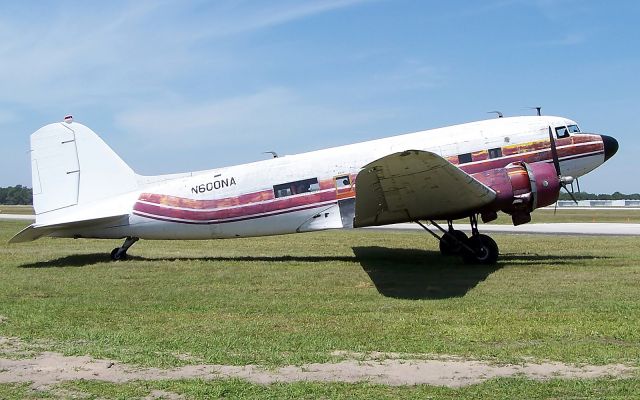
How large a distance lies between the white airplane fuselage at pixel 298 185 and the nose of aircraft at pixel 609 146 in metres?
0.11

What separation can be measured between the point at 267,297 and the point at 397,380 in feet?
17.6

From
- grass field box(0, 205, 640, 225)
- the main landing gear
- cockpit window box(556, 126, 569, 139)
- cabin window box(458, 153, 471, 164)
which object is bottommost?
grass field box(0, 205, 640, 225)

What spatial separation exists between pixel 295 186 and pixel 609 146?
8175mm

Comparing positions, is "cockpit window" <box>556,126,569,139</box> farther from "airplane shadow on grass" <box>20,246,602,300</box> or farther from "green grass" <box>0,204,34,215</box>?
"green grass" <box>0,204,34,215</box>

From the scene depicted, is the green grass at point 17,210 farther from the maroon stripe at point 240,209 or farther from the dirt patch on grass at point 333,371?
the dirt patch on grass at point 333,371

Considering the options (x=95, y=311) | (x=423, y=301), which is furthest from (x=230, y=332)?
(x=423, y=301)

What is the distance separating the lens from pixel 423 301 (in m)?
10.1

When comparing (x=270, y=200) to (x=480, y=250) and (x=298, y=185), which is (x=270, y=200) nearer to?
(x=298, y=185)

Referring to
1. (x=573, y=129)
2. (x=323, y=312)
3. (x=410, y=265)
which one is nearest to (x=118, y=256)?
(x=410, y=265)

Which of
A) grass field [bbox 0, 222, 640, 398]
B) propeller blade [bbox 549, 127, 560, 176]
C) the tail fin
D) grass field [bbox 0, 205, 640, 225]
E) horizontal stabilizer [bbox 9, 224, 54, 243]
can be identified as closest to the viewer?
grass field [bbox 0, 222, 640, 398]

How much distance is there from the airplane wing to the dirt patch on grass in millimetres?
5479

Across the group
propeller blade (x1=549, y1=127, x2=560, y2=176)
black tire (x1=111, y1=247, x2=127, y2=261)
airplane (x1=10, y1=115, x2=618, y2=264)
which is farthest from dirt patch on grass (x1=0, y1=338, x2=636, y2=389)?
black tire (x1=111, y1=247, x2=127, y2=261)

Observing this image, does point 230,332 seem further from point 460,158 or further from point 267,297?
point 460,158

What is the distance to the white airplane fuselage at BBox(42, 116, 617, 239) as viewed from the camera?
50.2 ft
